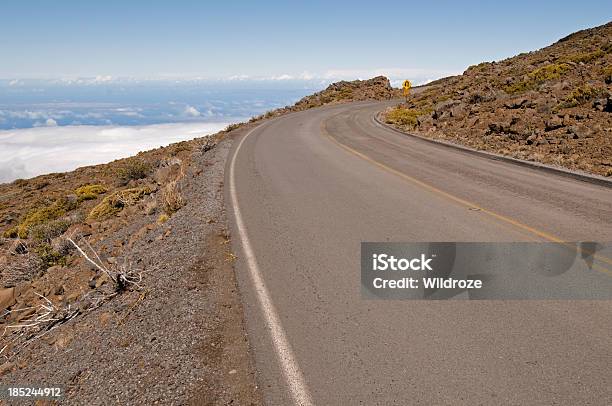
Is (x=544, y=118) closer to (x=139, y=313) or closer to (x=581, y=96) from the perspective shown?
(x=581, y=96)

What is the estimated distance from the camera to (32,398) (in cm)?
435

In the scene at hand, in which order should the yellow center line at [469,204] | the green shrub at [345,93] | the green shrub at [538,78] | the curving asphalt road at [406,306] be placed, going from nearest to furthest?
the curving asphalt road at [406,306], the yellow center line at [469,204], the green shrub at [538,78], the green shrub at [345,93]

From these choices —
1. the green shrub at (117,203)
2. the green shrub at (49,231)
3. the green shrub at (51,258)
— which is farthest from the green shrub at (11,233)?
the green shrub at (51,258)

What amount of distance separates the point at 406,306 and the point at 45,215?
18.3m

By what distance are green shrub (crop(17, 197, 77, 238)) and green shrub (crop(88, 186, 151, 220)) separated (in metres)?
3.45

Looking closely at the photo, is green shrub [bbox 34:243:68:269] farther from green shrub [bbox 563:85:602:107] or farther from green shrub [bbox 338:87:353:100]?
green shrub [bbox 338:87:353:100]

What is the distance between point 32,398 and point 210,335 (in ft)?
6.67

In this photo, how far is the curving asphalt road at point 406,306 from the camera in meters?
3.53

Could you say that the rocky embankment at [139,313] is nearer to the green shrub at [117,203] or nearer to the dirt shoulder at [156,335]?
the dirt shoulder at [156,335]

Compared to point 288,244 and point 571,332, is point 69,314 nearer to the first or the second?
point 288,244

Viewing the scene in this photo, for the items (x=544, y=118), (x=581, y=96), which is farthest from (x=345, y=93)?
(x=544, y=118)

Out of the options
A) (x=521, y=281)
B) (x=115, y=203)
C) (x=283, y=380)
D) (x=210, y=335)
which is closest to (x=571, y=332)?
(x=521, y=281)

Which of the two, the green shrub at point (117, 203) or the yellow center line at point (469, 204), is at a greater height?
the yellow center line at point (469, 204)

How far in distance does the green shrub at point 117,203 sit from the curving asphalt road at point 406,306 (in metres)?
5.10
